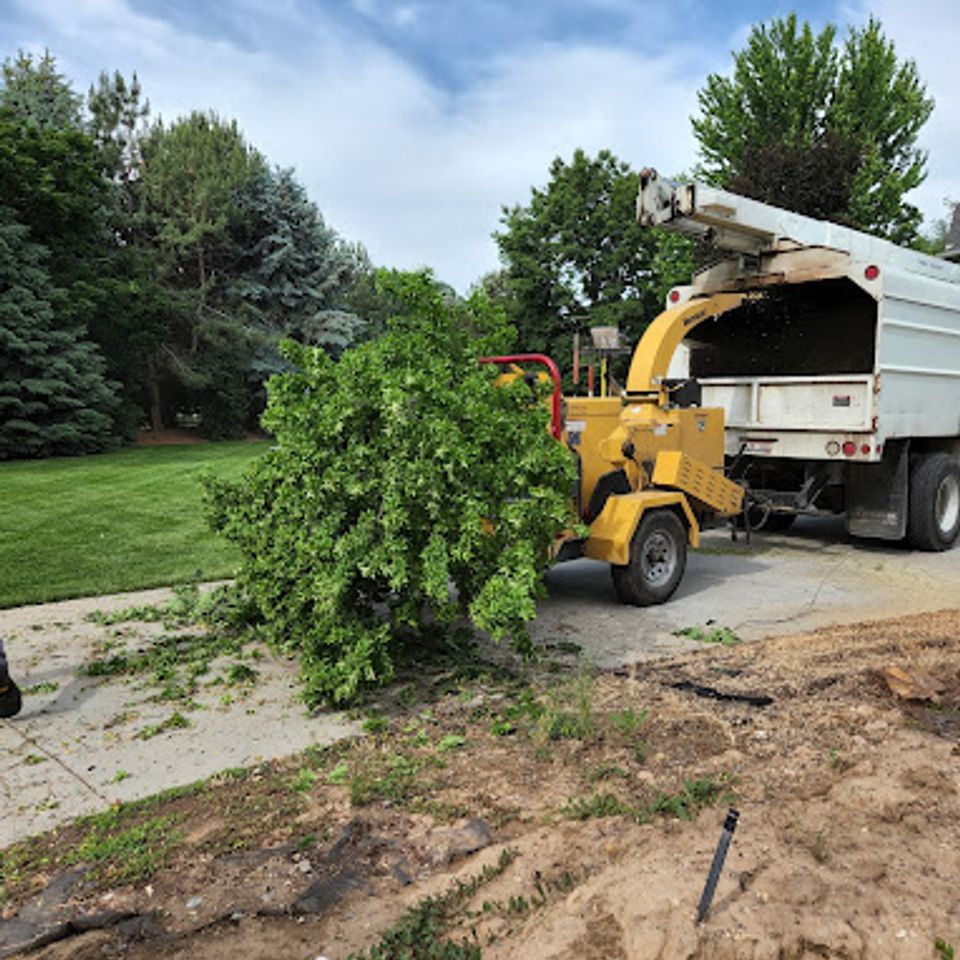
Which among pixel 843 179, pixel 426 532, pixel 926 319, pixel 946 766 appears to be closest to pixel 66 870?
pixel 426 532

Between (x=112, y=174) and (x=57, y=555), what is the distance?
2967cm

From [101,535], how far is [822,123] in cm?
2549

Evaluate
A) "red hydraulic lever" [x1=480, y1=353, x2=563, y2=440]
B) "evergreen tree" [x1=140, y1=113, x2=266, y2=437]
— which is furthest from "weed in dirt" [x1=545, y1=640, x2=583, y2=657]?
"evergreen tree" [x1=140, y1=113, x2=266, y2=437]

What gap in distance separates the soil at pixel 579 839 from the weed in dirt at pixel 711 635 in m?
1.27

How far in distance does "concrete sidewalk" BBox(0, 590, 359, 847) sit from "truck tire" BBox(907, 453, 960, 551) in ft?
24.7

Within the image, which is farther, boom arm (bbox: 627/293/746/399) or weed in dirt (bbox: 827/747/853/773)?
boom arm (bbox: 627/293/746/399)

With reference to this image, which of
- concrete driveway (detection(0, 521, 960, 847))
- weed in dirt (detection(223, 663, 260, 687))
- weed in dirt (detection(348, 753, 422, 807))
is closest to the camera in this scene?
weed in dirt (detection(348, 753, 422, 807))

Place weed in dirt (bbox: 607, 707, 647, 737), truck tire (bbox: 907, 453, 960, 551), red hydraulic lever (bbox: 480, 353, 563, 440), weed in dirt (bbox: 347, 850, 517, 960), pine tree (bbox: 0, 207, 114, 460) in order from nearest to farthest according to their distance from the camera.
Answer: weed in dirt (bbox: 347, 850, 517, 960), weed in dirt (bbox: 607, 707, 647, 737), red hydraulic lever (bbox: 480, 353, 563, 440), truck tire (bbox: 907, 453, 960, 551), pine tree (bbox: 0, 207, 114, 460)

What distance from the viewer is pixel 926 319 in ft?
30.5

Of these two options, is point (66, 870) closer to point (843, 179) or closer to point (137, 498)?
point (137, 498)

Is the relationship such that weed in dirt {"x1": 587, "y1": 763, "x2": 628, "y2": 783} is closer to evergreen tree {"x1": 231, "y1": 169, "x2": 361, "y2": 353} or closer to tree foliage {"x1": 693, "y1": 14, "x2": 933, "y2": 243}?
tree foliage {"x1": 693, "y1": 14, "x2": 933, "y2": 243}

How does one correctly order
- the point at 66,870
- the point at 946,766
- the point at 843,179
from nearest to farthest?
1. the point at 66,870
2. the point at 946,766
3. the point at 843,179

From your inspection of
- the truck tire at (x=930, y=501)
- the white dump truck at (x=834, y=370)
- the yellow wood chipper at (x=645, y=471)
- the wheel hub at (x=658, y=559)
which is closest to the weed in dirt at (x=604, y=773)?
the yellow wood chipper at (x=645, y=471)

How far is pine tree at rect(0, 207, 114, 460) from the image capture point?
2261 cm
